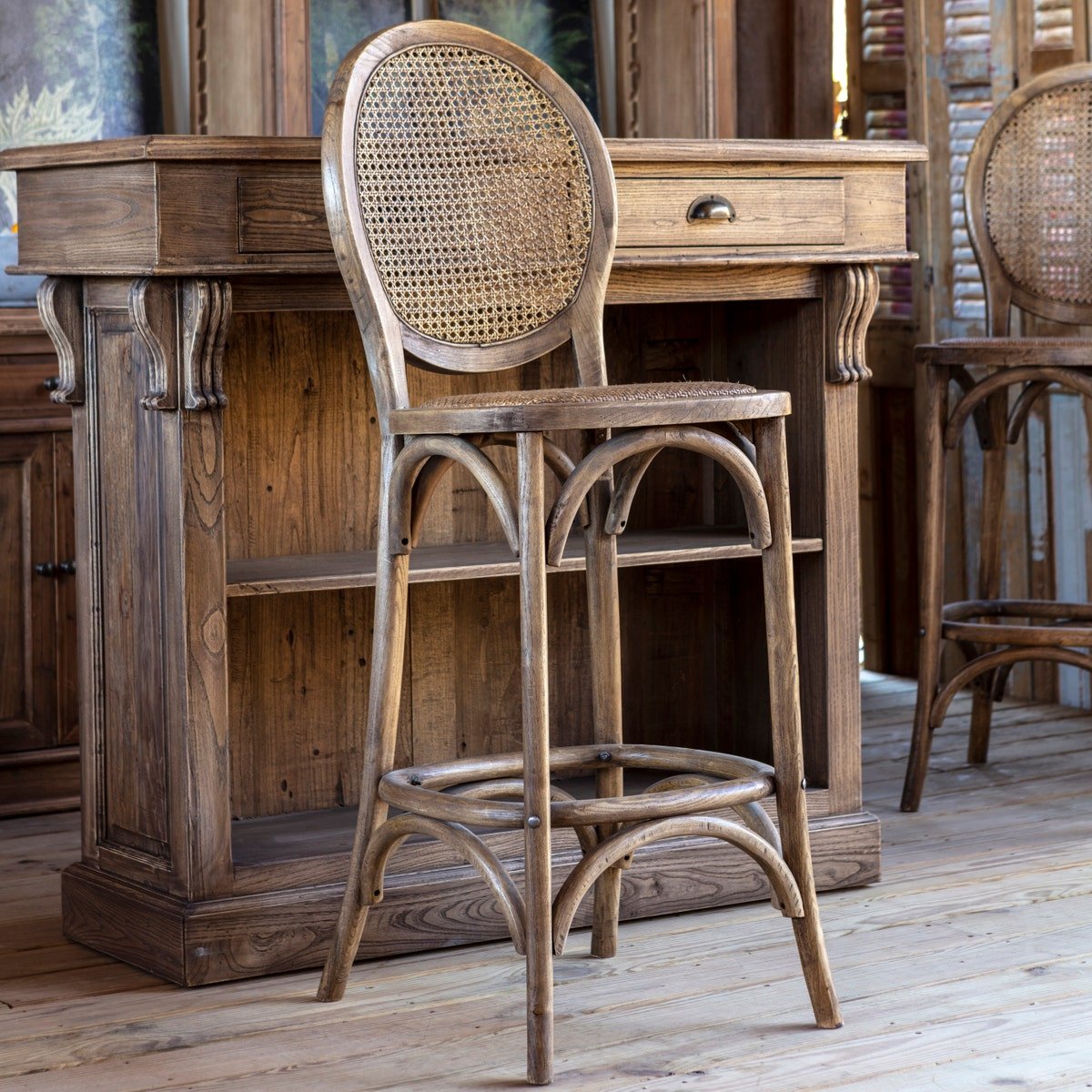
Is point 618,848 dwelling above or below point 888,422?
below

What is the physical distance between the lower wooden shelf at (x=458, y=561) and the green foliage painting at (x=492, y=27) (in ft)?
4.24

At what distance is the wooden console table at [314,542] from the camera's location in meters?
2.30

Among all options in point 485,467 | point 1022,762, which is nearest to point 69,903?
point 485,467

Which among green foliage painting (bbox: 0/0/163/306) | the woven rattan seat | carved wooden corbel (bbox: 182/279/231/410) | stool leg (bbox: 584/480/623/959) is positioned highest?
green foliage painting (bbox: 0/0/163/306)

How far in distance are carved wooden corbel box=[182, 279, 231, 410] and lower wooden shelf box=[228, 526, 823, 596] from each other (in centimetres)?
25

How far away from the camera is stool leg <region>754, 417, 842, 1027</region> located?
2123mm

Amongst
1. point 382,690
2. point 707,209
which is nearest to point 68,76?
point 707,209

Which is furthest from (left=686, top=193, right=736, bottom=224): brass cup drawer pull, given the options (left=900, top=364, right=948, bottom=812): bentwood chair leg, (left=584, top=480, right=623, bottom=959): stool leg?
(left=900, top=364, right=948, bottom=812): bentwood chair leg

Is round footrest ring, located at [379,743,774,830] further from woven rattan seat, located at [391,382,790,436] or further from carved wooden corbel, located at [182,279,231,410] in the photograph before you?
A: carved wooden corbel, located at [182,279,231,410]

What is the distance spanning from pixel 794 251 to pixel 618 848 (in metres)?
1.04

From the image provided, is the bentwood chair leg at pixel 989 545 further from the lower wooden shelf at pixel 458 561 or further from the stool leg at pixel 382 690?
the stool leg at pixel 382 690

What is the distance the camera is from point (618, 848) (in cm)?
201

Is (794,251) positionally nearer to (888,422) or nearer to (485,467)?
(485,467)

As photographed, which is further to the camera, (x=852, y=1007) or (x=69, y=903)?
(x=69, y=903)
